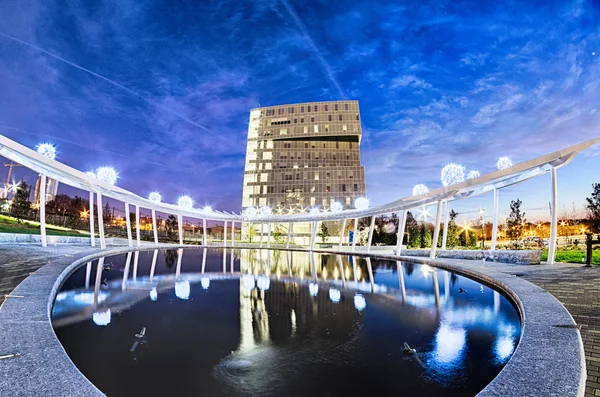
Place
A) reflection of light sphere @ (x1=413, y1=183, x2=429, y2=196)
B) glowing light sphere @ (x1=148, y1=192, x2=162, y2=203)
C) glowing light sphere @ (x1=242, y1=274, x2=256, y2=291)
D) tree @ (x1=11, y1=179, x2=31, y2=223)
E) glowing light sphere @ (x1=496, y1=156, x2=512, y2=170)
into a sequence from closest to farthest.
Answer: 1. glowing light sphere @ (x1=242, y1=274, x2=256, y2=291)
2. glowing light sphere @ (x1=496, y1=156, x2=512, y2=170)
3. reflection of light sphere @ (x1=413, y1=183, x2=429, y2=196)
4. glowing light sphere @ (x1=148, y1=192, x2=162, y2=203)
5. tree @ (x1=11, y1=179, x2=31, y2=223)

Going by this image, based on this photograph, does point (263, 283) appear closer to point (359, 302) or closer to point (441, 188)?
point (359, 302)

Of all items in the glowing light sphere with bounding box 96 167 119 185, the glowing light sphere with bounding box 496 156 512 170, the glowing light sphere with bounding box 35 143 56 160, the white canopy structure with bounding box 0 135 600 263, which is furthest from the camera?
the glowing light sphere with bounding box 96 167 119 185

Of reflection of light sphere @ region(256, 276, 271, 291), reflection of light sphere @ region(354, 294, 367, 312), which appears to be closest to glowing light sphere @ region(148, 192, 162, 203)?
reflection of light sphere @ region(256, 276, 271, 291)

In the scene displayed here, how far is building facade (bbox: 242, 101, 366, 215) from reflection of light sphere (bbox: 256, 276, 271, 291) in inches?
2358

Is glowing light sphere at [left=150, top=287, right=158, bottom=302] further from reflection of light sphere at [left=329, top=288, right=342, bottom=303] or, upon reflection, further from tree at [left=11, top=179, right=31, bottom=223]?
tree at [left=11, top=179, right=31, bottom=223]

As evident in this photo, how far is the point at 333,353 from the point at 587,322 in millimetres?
5033

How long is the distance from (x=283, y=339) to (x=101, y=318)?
480cm

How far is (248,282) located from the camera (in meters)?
14.4

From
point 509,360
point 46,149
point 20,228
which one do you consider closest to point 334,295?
point 509,360

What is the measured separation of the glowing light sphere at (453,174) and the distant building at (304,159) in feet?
181

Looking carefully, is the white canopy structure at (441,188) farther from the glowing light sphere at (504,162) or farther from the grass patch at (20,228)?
the grass patch at (20,228)

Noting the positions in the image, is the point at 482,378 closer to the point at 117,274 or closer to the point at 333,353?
the point at 333,353

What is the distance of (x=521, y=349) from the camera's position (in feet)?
15.8

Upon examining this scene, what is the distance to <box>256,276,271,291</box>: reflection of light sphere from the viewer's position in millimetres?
13070
